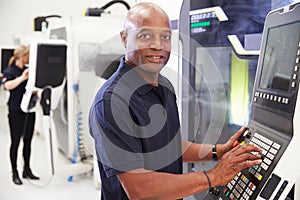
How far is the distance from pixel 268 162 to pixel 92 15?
3.62 metres

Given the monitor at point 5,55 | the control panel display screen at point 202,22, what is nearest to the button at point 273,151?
the control panel display screen at point 202,22

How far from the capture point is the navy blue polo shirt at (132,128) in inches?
43.8

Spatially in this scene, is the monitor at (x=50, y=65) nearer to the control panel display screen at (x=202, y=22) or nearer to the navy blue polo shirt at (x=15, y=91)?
the navy blue polo shirt at (x=15, y=91)

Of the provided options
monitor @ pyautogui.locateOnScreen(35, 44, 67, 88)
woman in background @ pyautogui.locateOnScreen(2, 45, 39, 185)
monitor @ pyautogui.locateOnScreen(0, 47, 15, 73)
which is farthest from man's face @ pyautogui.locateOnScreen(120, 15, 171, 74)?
monitor @ pyautogui.locateOnScreen(0, 47, 15, 73)

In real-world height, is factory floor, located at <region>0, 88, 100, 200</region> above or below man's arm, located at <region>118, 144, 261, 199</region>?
below

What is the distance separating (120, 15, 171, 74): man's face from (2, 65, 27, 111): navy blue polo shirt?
9.83 feet

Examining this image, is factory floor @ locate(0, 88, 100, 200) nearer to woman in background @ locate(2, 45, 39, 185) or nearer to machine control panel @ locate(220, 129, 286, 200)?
woman in background @ locate(2, 45, 39, 185)

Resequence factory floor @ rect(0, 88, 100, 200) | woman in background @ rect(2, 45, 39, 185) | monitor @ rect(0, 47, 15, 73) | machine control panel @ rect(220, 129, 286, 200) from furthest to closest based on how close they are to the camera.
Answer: monitor @ rect(0, 47, 15, 73)
woman in background @ rect(2, 45, 39, 185)
factory floor @ rect(0, 88, 100, 200)
machine control panel @ rect(220, 129, 286, 200)

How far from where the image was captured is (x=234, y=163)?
105cm

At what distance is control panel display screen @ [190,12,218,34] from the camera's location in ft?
6.11

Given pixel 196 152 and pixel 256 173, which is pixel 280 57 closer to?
pixel 256 173

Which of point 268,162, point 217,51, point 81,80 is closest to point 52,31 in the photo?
point 81,80

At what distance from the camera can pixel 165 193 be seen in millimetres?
1071

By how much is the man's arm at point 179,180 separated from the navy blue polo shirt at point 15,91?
3.10 m
